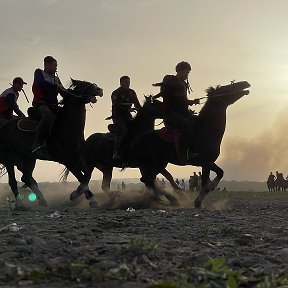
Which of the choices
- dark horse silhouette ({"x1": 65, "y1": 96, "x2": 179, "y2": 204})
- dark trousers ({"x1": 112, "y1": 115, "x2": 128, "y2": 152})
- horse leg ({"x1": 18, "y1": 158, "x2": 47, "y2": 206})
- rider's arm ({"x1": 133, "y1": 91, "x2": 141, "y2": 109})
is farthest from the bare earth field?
rider's arm ({"x1": 133, "y1": 91, "x2": 141, "y2": 109})

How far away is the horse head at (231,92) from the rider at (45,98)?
3.27 meters

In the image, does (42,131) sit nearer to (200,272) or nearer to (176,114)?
(176,114)

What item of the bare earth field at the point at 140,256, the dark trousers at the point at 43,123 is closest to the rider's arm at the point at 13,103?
the dark trousers at the point at 43,123

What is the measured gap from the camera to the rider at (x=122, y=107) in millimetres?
11828

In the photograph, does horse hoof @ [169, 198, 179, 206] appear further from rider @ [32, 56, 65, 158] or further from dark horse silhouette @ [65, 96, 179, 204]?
rider @ [32, 56, 65, 158]

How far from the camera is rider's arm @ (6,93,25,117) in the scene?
12305 millimetres

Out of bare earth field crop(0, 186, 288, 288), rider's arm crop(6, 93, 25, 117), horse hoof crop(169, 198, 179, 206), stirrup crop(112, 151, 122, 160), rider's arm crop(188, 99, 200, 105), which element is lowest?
bare earth field crop(0, 186, 288, 288)

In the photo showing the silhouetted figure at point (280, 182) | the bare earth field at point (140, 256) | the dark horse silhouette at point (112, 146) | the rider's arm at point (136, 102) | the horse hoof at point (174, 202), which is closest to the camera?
the bare earth field at point (140, 256)

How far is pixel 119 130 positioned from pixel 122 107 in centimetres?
60

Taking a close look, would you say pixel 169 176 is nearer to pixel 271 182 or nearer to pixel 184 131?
pixel 184 131

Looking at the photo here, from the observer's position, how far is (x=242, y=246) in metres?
4.66

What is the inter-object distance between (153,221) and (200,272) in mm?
3166

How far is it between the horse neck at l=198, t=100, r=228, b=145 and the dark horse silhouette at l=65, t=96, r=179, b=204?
1169 millimetres

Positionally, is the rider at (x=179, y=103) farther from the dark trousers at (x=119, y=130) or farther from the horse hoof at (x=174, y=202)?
the dark trousers at (x=119, y=130)
